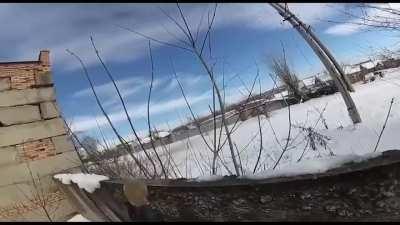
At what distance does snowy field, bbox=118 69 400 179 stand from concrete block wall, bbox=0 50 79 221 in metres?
2.53

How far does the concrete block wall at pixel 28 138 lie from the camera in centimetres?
714

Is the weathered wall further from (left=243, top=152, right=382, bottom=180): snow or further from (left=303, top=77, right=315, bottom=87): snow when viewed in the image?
(left=303, top=77, right=315, bottom=87): snow

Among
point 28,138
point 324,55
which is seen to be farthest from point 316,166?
point 324,55

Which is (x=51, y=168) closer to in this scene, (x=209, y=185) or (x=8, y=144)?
(x=8, y=144)

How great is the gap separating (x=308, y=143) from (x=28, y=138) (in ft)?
17.0

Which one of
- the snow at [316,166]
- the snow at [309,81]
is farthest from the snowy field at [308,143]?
the snow at [309,81]

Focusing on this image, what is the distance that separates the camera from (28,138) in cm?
745

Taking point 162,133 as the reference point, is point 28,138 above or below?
above

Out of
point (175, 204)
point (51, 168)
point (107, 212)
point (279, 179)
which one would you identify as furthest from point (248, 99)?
point (51, 168)

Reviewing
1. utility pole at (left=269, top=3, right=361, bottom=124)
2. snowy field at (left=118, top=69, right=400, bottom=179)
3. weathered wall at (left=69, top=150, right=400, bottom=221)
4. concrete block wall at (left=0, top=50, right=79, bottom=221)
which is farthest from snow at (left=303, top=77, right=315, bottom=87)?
weathered wall at (left=69, top=150, right=400, bottom=221)

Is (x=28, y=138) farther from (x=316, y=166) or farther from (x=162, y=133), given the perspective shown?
(x=316, y=166)

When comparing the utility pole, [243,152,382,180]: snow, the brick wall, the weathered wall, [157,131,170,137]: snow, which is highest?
the utility pole

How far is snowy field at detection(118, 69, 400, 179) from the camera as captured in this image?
1.95 meters

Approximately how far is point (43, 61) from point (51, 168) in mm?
2091
